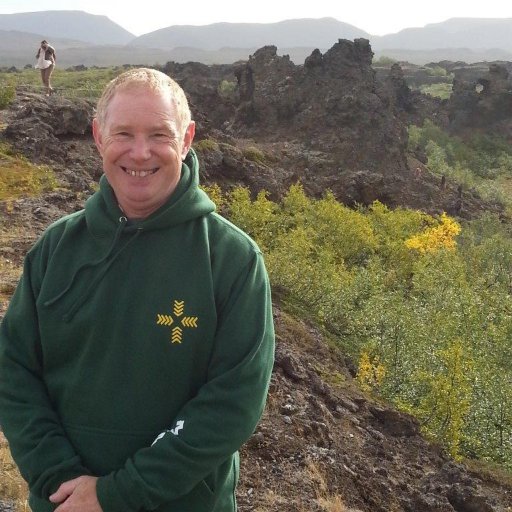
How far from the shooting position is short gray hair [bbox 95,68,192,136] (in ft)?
6.12

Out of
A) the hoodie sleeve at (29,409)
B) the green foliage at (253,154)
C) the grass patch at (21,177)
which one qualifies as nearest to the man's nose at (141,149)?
the hoodie sleeve at (29,409)

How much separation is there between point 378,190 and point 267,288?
21.4 metres

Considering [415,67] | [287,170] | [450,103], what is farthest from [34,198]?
[415,67]

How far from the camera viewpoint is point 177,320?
1.90 m

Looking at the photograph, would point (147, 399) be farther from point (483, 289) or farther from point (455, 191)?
point (455, 191)

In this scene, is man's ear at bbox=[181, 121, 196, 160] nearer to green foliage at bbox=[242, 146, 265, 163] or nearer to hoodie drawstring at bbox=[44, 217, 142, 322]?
hoodie drawstring at bbox=[44, 217, 142, 322]

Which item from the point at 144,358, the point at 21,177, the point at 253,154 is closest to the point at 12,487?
the point at 144,358

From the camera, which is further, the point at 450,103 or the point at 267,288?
the point at 450,103

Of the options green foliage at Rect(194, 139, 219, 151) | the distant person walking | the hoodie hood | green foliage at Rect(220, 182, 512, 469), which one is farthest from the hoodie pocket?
green foliage at Rect(194, 139, 219, 151)

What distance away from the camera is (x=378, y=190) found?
74.9 ft

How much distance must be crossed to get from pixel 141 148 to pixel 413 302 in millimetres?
11541

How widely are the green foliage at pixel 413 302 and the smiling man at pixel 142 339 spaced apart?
559 centimetres

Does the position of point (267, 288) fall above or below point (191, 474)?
above

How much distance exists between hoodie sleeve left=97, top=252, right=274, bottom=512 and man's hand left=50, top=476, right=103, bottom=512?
0.09 feet
